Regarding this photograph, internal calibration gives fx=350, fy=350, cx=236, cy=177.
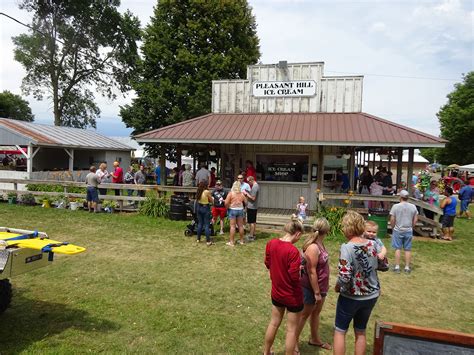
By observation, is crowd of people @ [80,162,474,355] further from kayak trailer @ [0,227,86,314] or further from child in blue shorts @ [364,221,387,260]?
kayak trailer @ [0,227,86,314]

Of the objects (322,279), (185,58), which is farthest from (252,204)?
(185,58)

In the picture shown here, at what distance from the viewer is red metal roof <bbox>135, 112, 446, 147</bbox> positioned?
10504 millimetres

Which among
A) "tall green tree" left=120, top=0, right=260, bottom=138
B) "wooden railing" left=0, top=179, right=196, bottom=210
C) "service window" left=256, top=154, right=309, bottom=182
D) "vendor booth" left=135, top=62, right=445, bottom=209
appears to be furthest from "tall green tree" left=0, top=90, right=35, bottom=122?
"service window" left=256, top=154, right=309, bottom=182

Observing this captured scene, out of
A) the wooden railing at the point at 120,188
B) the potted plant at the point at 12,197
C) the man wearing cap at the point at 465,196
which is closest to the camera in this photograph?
the wooden railing at the point at 120,188

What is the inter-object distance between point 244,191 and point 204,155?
677 centimetres

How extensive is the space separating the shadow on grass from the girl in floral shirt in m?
2.85

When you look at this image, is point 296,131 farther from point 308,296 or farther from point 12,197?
point 12,197

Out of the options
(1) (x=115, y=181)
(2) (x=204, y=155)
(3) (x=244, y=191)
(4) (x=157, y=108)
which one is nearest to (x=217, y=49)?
(4) (x=157, y=108)

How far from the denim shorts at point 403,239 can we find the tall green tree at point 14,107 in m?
46.8

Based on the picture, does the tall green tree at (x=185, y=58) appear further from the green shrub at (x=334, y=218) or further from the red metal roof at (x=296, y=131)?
the green shrub at (x=334, y=218)

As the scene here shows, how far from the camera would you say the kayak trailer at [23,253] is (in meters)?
3.67

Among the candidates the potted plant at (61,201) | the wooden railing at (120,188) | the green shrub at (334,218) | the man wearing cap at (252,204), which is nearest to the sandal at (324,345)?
the man wearing cap at (252,204)

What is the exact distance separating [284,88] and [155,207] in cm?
651

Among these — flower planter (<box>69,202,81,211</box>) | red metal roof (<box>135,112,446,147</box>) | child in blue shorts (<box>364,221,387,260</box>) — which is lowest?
flower planter (<box>69,202,81,211</box>)
